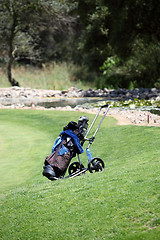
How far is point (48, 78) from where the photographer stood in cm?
3500

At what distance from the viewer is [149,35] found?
86.8 feet

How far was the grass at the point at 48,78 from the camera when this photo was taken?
33.7m

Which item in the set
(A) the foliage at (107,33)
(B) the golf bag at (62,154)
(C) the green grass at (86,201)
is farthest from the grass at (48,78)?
(B) the golf bag at (62,154)

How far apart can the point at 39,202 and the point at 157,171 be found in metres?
1.89

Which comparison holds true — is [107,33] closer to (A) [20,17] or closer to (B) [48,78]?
(B) [48,78]

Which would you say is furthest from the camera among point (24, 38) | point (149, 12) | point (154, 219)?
point (24, 38)

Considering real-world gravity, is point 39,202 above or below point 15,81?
above

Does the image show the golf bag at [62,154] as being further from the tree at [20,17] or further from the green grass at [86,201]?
the tree at [20,17]

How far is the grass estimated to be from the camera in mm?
33719

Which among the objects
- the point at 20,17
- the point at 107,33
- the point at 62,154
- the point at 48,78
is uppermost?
the point at 20,17

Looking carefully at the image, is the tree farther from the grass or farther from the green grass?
the green grass

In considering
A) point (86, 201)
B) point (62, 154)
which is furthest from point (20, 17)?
point (86, 201)

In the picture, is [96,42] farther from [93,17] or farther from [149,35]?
[149,35]

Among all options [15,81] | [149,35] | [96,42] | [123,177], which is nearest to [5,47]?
[15,81]
